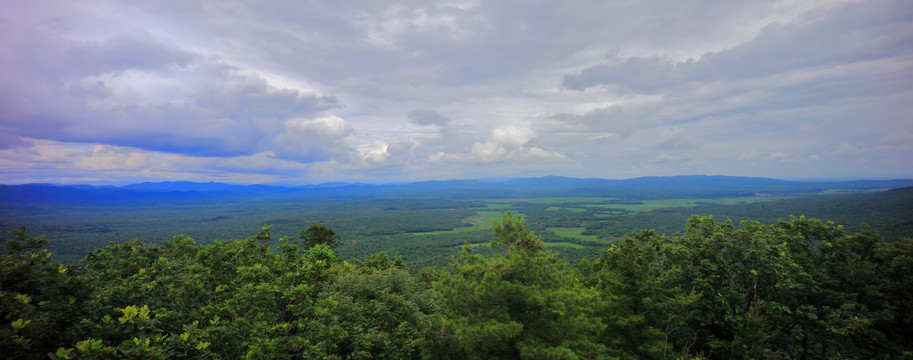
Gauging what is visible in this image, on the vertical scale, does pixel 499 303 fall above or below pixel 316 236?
above

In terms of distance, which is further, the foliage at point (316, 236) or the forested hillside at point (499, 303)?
the foliage at point (316, 236)

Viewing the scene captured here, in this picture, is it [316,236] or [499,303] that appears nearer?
[499,303]

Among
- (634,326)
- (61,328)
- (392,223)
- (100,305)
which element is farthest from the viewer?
(392,223)

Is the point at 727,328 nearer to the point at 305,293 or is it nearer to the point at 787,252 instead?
the point at 787,252

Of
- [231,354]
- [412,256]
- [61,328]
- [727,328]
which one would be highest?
[61,328]

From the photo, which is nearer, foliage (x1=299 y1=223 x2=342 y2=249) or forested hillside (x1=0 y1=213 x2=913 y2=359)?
forested hillside (x1=0 y1=213 x2=913 y2=359)

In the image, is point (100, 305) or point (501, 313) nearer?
point (100, 305)

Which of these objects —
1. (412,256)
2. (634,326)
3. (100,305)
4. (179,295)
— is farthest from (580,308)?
(412,256)

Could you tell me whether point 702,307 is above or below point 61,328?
below
